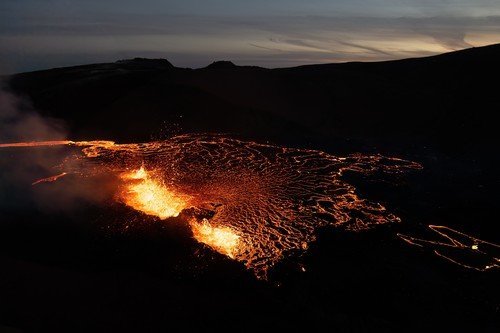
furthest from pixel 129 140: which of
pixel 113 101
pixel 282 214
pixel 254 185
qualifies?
pixel 282 214

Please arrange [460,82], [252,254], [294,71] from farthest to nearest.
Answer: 1. [294,71]
2. [460,82]
3. [252,254]

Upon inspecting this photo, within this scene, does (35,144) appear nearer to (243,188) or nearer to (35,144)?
(35,144)

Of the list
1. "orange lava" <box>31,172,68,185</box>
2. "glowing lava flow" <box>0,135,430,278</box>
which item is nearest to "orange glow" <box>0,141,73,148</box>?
"glowing lava flow" <box>0,135,430,278</box>

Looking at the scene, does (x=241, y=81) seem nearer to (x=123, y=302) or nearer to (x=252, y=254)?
(x=252, y=254)

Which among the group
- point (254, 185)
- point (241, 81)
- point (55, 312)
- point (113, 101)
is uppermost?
point (241, 81)

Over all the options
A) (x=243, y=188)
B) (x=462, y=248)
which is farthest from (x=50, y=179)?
(x=462, y=248)

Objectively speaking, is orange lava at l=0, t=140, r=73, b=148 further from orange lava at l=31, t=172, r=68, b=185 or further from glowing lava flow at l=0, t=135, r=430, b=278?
orange lava at l=31, t=172, r=68, b=185
